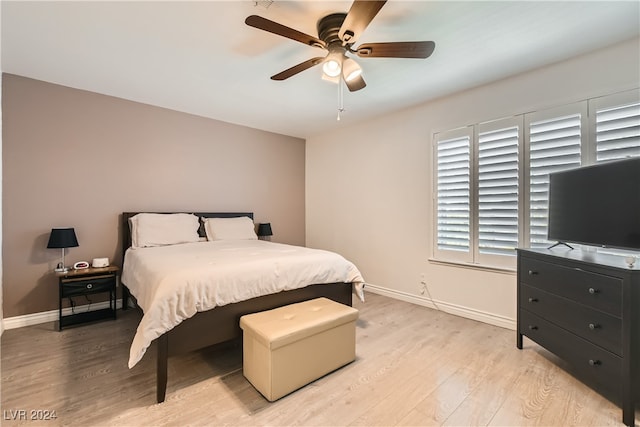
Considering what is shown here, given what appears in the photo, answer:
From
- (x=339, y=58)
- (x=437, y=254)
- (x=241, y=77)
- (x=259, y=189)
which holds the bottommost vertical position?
(x=437, y=254)

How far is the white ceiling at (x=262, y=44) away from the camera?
1.90 metres

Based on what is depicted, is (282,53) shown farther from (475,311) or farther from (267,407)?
(475,311)

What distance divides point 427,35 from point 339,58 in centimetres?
73

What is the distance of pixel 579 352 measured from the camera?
1879mm

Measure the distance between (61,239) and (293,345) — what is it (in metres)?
2.67

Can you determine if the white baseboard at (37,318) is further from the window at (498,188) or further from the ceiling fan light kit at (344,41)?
the window at (498,188)

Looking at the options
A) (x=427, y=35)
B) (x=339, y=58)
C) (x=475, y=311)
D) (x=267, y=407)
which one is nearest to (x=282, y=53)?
(x=339, y=58)

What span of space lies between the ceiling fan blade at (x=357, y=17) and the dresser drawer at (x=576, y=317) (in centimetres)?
223

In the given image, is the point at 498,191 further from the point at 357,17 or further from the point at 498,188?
the point at 357,17

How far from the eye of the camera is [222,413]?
165cm

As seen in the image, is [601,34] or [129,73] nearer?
[601,34]

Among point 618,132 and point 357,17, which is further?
point 618,132

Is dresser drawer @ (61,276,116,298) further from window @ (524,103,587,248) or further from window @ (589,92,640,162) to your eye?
window @ (589,92,640,162)

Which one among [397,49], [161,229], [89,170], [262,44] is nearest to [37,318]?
[161,229]
